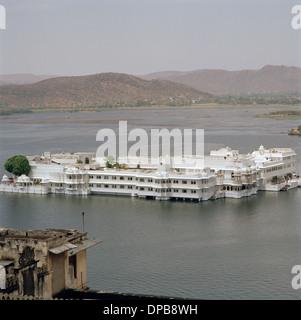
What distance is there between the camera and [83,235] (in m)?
9.27

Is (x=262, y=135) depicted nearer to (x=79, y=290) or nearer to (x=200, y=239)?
(x=200, y=239)

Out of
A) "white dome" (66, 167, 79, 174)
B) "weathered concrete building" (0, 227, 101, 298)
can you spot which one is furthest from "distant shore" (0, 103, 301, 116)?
"weathered concrete building" (0, 227, 101, 298)

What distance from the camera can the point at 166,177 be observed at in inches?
740

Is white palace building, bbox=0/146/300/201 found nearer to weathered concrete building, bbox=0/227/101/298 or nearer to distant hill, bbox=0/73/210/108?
weathered concrete building, bbox=0/227/101/298

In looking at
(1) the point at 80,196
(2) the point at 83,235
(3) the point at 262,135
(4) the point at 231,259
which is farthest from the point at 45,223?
(3) the point at 262,135

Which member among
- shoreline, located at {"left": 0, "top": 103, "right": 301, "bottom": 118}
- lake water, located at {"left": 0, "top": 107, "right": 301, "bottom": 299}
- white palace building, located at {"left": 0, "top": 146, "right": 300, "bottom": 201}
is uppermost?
shoreline, located at {"left": 0, "top": 103, "right": 301, "bottom": 118}

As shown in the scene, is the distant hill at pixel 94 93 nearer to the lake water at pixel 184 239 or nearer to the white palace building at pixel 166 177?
the white palace building at pixel 166 177

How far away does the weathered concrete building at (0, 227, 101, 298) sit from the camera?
8117 mm

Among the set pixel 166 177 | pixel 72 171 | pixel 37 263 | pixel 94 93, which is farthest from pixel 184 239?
pixel 94 93

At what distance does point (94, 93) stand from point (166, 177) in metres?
89.1

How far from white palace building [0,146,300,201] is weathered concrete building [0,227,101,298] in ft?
32.7

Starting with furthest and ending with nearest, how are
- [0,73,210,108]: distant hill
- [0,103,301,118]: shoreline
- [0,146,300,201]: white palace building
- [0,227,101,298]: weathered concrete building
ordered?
1. [0,73,210,108]: distant hill
2. [0,103,301,118]: shoreline
3. [0,146,300,201]: white palace building
4. [0,227,101,298]: weathered concrete building

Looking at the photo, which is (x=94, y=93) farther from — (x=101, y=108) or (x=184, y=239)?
(x=184, y=239)
